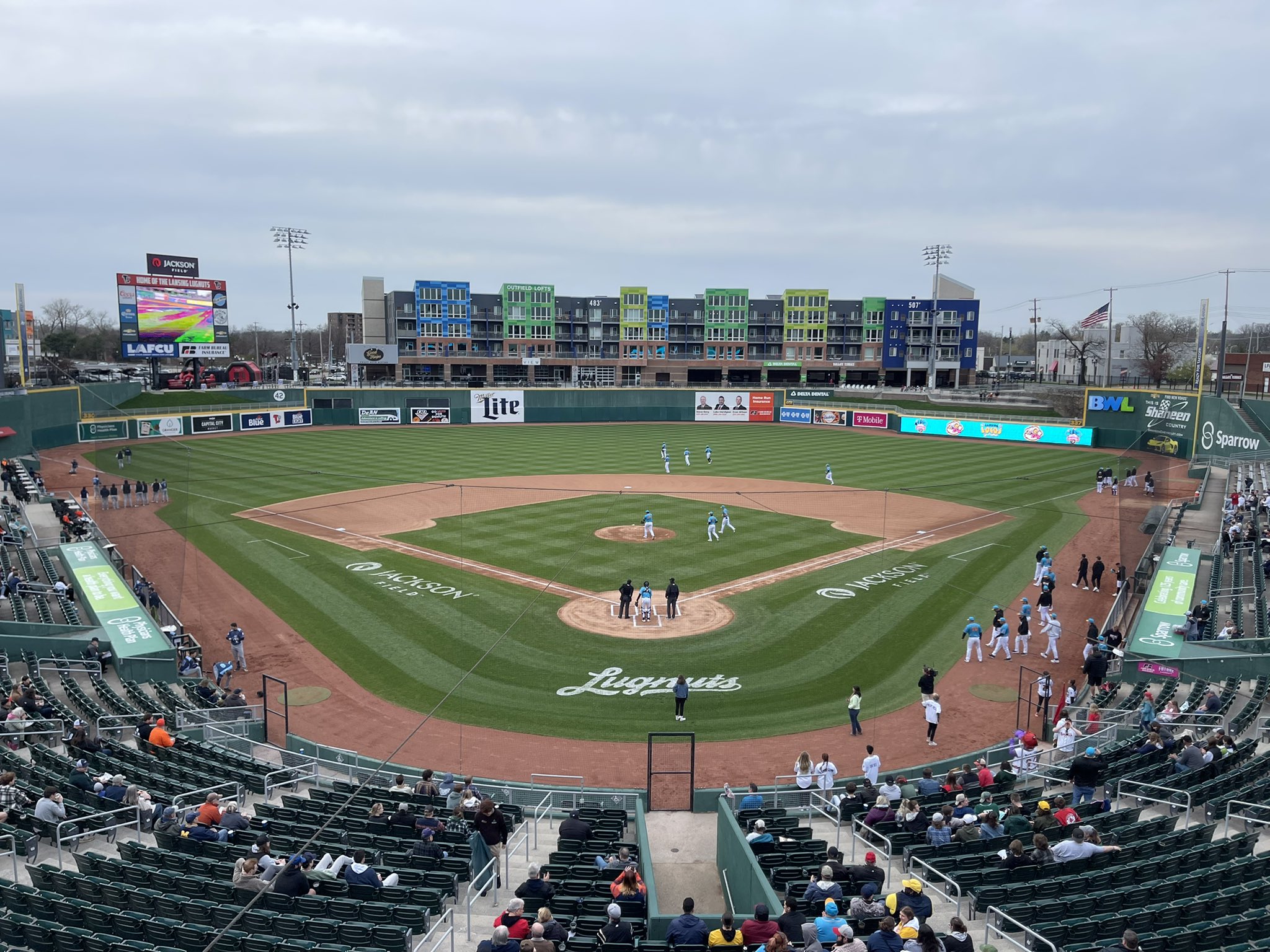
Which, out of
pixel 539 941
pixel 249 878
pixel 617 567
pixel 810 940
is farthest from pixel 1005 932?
pixel 617 567

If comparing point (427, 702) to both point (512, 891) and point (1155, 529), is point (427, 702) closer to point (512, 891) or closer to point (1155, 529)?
point (512, 891)

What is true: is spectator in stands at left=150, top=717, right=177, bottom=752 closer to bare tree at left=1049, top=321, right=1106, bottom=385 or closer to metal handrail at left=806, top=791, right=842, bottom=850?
metal handrail at left=806, top=791, right=842, bottom=850

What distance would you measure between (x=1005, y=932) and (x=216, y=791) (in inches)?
449

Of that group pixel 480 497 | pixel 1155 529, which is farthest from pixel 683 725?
pixel 480 497

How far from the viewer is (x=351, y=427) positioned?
82.8 m

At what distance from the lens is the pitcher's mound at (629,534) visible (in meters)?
35.7

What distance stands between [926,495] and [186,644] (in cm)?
3648

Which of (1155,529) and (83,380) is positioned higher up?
(83,380)

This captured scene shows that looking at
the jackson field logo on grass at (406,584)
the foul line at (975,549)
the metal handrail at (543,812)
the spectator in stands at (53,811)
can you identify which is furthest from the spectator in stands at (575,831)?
the foul line at (975,549)

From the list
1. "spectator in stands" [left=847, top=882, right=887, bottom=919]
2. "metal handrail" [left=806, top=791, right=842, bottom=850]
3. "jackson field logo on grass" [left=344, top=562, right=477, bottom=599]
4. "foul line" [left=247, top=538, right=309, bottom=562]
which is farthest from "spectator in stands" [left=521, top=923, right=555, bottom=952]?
"foul line" [left=247, top=538, right=309, bottom=562]

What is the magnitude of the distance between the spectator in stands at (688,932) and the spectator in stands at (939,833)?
438 cm

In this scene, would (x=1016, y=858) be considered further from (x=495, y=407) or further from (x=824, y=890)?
(x=495, y=407)

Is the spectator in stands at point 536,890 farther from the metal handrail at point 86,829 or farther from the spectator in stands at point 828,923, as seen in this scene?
the metal handrail at point 86,829

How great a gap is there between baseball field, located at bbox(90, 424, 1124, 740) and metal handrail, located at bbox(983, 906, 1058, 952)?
9.22 m
